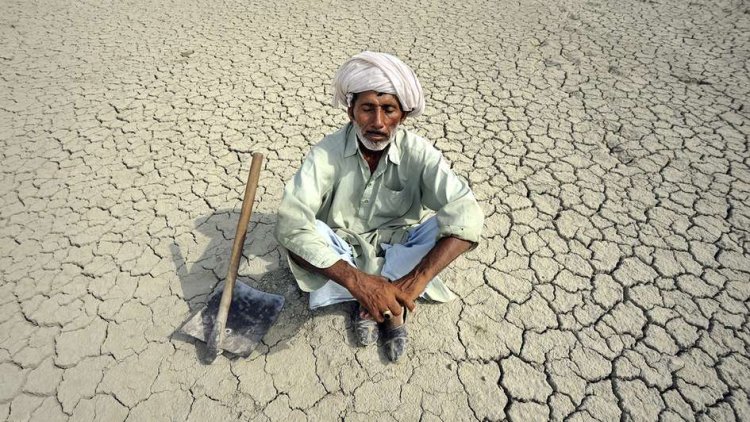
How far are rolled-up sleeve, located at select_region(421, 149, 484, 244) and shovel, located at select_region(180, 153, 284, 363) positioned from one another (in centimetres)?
98

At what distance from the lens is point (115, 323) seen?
2.13 meters

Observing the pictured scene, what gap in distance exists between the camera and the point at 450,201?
174 cm

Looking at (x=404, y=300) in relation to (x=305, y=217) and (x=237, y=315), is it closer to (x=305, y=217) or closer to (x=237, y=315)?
(x=305, y=217)

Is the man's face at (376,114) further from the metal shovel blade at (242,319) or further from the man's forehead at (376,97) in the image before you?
→ the metal shovel blade at (242,319)

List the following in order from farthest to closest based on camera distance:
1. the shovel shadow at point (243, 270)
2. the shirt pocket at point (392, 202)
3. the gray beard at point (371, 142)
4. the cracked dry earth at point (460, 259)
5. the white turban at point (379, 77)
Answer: the shovel shadow at point (243, 270), the shirt pocket at point (392, 202), the cracked dry earth at point (460, 259), the gray beard at point (371, 142), the white turban at point (379, 77)

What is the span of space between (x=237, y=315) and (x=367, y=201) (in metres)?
0.91

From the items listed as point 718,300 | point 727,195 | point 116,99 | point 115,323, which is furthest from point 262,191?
point 727,195

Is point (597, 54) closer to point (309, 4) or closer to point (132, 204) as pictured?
point (309, 4)

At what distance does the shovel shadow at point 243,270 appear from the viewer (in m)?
2.06

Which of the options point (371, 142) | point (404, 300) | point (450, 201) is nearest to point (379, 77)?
point (371, 142)

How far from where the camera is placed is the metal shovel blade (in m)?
1.96

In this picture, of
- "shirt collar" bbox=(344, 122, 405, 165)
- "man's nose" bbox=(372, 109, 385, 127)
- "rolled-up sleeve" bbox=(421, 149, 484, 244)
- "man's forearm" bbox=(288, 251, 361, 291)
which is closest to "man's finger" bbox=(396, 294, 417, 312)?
"man's forearm" bbox=(288, 251, 361, 291)

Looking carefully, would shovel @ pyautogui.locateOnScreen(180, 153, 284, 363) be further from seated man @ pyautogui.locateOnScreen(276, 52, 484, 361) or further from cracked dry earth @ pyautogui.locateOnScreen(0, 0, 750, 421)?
seated man @ pyautogui.locateOnScreen(276, 52, 484, 361)

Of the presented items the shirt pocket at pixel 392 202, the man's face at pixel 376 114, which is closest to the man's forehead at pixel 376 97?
the man's face at pixel 376 114
